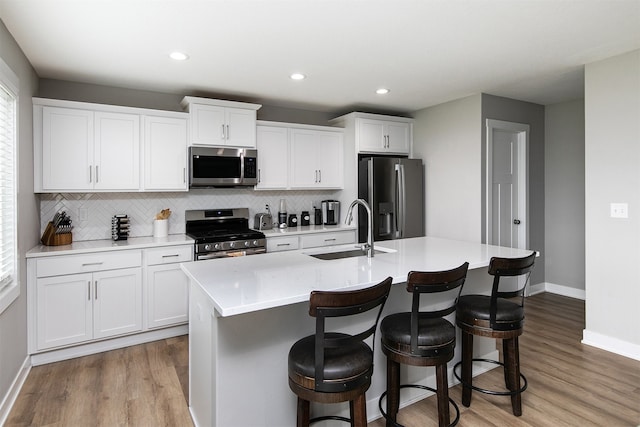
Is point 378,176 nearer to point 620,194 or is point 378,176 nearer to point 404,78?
point 404,78

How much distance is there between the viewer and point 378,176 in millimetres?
4602

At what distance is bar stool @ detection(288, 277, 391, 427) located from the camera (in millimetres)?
1551

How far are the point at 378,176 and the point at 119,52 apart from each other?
294 cm

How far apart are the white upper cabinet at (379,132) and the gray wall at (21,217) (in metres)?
3.28

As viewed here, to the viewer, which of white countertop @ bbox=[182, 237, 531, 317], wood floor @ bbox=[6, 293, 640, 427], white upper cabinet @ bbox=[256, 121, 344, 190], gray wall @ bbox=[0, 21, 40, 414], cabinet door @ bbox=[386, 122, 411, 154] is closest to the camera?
white countertop @ bbox=[182, 237, 531, 317]

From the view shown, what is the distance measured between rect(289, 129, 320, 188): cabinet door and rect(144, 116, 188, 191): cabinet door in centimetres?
129

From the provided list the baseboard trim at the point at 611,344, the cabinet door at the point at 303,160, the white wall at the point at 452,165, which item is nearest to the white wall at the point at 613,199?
the baseboard trim at the point at 611,344

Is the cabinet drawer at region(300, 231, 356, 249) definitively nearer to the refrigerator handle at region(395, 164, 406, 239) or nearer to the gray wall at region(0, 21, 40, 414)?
the refrigerator handle at region(395, 164, 406, 239)

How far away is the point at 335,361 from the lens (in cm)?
164

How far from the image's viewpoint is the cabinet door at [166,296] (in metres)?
3.52

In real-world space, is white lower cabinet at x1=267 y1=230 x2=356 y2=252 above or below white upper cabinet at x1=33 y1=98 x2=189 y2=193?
below

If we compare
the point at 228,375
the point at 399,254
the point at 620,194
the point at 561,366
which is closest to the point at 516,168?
the point at 620,194

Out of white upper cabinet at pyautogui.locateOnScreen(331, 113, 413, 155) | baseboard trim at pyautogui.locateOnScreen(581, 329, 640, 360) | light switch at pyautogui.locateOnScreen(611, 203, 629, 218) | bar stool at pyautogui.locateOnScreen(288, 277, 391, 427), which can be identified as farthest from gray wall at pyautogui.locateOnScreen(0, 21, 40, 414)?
light switch at pyautogui.locateOnScreen(611, 203, 629, 218)

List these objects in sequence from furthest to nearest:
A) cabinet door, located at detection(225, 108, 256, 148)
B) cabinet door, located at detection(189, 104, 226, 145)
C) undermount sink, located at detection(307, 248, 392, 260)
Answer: cabinet door, located at detection(225, 108, 256, 148), cabinet door, located at detection(189, 104, 226, 145), undermount sink, located at detection(307, 248, 392, 260)
